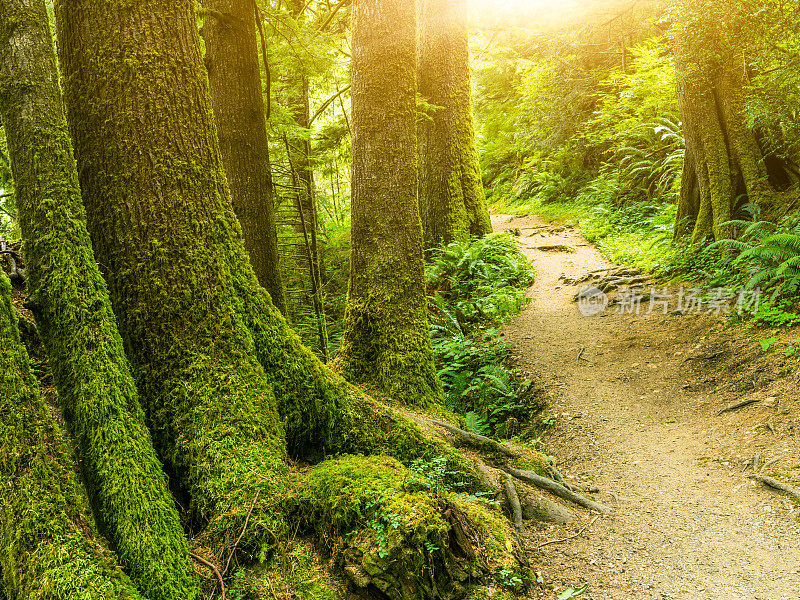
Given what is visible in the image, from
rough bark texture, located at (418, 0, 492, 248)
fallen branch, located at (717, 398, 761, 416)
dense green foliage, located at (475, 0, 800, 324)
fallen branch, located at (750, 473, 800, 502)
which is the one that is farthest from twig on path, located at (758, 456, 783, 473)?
rough bark texture, located at (418, 0, 492, 248)

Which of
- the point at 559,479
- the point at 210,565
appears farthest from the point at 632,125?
the point at 210,565

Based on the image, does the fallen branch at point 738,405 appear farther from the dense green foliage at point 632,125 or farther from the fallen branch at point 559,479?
the fallen branch at point 559,479

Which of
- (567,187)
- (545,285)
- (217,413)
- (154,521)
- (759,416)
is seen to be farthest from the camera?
(567,187)

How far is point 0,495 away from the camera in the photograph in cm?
233

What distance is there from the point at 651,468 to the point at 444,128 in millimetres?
8591

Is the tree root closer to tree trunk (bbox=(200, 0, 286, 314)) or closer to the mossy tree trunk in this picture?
tree trunk (bbox=(200, 0, 286, 314))

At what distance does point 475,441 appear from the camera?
16.3 feet

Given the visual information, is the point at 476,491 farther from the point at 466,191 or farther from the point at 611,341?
the point at 466,191

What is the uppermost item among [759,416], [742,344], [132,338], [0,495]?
[132,338]

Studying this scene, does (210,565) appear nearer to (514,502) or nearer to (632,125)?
(514,502)

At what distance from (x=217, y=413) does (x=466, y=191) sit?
32.0ft

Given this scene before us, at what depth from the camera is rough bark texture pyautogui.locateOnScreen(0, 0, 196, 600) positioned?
272 cm

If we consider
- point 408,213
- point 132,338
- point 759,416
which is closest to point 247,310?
point 132,338

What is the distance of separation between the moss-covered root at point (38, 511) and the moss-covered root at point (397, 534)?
1.06 m
